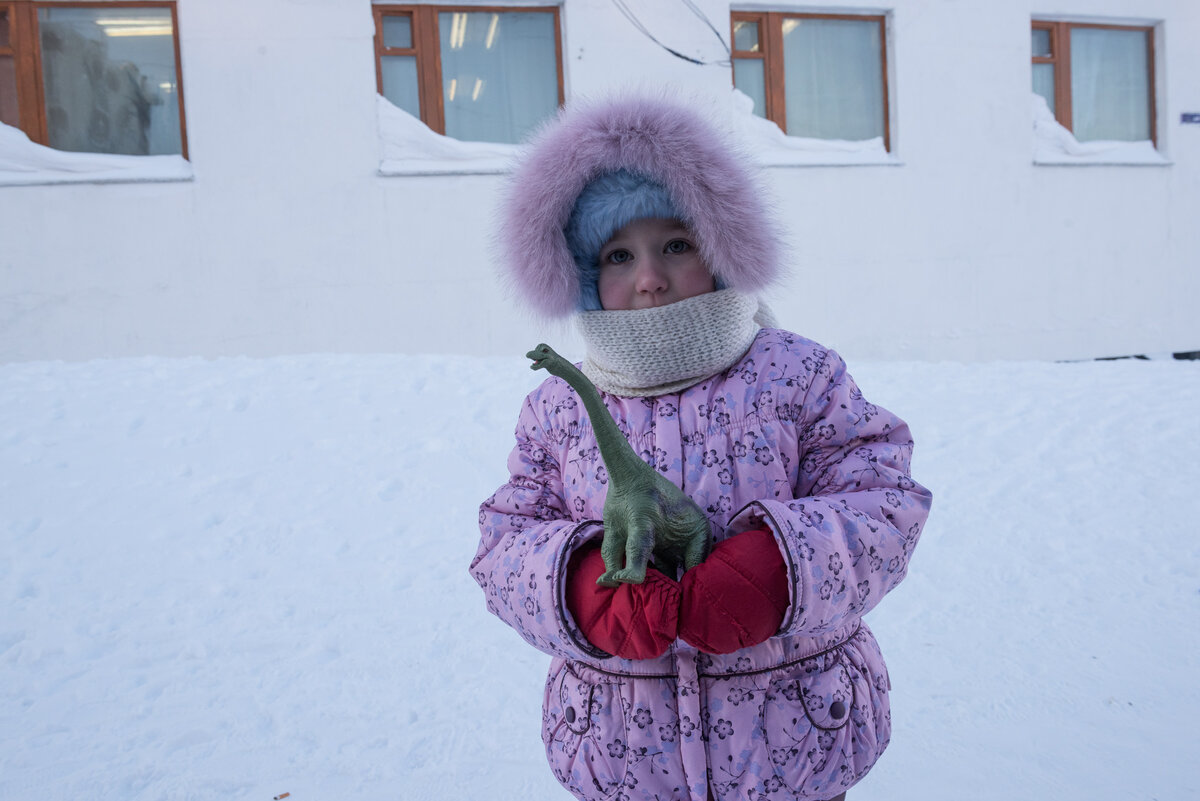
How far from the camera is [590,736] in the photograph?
1409 mm

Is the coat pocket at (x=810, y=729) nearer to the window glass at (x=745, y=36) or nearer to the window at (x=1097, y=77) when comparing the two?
the window glass at (x=745, y=36)

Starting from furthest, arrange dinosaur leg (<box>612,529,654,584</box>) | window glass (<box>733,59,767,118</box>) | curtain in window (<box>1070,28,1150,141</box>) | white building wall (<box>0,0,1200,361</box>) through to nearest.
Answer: curtain in window (<box>1070,28,1150,141</box>) < window glass (<box>733,59,767,118</box>) < white building wall (<box>0,0,1200,361</box>) < dinosaur leg (<box>612,529,654,584</box>)

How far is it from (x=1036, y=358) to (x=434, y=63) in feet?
21.3

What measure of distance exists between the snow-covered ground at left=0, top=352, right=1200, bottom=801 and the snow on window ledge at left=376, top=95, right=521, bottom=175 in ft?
7.01

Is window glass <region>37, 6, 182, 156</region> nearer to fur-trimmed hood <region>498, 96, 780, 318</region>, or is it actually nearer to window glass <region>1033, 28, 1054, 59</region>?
fur-trimmed hood <region>498, 96, 780, 318</region>

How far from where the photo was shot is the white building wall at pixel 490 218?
7.01m

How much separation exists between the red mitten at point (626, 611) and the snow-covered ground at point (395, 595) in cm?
162

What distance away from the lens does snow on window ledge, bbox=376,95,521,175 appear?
7.38 metres

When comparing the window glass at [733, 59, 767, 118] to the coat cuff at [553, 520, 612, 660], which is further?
the window glass at [733, 59, 767, 118]

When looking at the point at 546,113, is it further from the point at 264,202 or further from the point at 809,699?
the point at 809,699

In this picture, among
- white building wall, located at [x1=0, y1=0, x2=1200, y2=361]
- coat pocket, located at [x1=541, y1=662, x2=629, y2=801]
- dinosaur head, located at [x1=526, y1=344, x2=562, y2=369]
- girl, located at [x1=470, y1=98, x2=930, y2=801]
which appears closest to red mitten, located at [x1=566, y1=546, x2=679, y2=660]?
girl, located at [x1=470, y1=98, x2=930, y2=801]

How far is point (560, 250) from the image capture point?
5.01 ft

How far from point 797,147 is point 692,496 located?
7593mm

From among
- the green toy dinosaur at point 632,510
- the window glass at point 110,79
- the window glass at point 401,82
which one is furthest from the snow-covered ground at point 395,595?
the window glass at point 401,82
